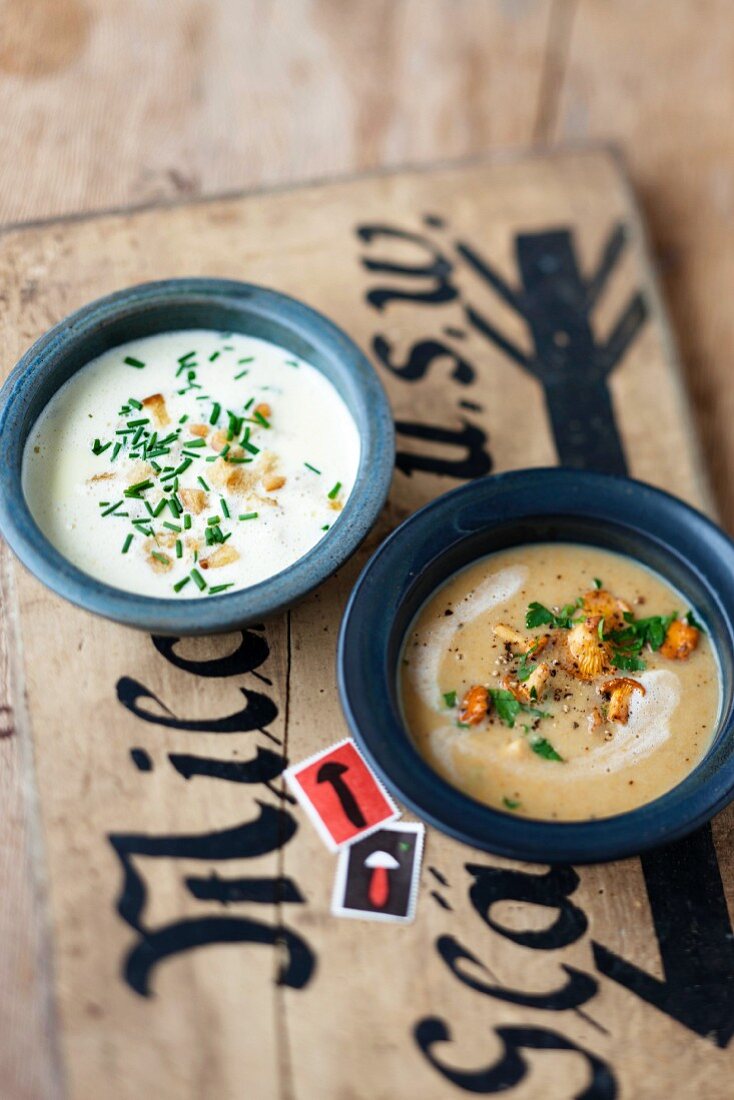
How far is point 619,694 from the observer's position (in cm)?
175

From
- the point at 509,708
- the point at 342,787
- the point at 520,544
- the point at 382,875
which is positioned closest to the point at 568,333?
the point at 520,544

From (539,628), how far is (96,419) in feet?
2.70

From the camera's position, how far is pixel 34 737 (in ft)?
5.74

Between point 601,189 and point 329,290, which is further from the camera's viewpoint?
point 601,189

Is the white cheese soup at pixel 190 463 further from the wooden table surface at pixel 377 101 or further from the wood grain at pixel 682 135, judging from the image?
the wood grain at pixel 682 135

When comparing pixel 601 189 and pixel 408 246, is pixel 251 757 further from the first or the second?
pixel 601 189

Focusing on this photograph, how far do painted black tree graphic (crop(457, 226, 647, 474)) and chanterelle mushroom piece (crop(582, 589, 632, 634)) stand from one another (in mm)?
400

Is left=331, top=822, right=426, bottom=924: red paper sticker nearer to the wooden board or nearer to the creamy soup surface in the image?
the wooden board

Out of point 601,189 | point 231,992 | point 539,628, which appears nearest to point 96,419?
point 539,628

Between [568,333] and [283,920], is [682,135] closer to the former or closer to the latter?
[568,333]

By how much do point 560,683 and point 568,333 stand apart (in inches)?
35.7

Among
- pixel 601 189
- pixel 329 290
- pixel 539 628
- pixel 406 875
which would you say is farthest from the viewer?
pixel 601 189

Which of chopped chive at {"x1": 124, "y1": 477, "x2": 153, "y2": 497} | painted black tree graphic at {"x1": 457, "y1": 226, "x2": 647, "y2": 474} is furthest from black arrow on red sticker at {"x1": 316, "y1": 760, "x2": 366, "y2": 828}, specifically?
painted black tree graphic at {"x1": 457, "y1": 226, "x2": 647, "y2": 474}

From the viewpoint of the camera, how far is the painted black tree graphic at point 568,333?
2.22 metres
